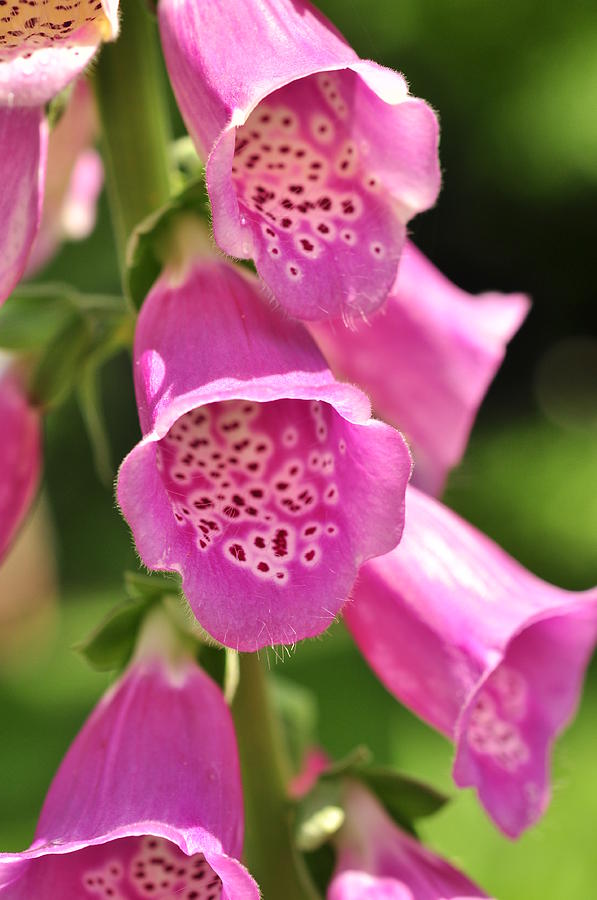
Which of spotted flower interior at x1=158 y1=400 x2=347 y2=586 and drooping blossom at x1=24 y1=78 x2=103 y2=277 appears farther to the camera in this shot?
drooping blossom at x1=24 y1=78 x2=103 y2=277

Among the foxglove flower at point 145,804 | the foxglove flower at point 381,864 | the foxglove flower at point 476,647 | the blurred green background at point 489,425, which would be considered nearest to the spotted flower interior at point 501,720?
the foxglove flower at point 476,647

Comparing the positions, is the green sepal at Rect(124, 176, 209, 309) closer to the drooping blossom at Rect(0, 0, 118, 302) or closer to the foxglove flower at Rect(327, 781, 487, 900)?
the drooping blossom at Rect(0, 0, 118, 302)

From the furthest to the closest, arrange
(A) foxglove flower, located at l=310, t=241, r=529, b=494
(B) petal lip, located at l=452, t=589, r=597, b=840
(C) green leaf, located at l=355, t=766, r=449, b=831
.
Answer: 1. (A) foxglove flower, located at l=310, t=241, r=529, b=494
2. (C) green leaf, located at l=355, t=766, r=449, b=831
3. (B) petal lip, located at l=452, t=589, r=597, b=840

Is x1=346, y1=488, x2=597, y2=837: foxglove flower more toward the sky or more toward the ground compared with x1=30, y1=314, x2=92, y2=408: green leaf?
more toward the ground

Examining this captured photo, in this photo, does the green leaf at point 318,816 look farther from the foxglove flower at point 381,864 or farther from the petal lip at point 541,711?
the petal lip at point 541,711

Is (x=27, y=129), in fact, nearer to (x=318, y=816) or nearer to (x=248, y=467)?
(x=248, y=467)

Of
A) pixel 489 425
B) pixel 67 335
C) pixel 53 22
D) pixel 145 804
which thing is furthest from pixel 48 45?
pixel 489 425

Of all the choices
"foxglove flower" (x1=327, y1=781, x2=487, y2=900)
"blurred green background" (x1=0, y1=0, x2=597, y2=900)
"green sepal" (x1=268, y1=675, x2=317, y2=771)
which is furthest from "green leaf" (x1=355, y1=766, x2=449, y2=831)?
"blurred green background" (x1=0, y1=0, x2=597, y2=900)

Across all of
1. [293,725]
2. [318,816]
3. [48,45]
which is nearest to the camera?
[48,45]

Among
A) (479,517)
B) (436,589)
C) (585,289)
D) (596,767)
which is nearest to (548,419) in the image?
(479,517)
